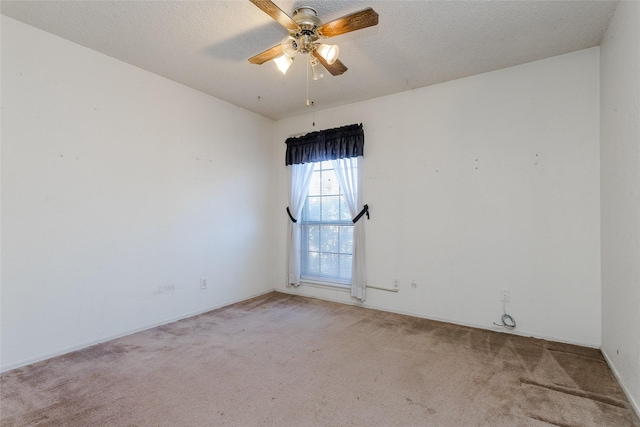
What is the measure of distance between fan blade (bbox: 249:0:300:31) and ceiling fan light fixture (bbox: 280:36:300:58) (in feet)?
0.31

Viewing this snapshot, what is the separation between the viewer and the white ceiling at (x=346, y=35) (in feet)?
6.89

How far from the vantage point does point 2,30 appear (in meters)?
2.19

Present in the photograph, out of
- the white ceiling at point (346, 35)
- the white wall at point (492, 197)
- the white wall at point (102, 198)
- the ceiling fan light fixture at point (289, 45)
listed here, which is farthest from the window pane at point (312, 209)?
the ceiling fan light fixture at point (289, 45)

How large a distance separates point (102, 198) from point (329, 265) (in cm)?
264

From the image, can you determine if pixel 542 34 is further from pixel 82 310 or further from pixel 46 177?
pixel 82 310

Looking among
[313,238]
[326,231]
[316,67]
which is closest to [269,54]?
[316,67]

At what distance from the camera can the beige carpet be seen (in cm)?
170

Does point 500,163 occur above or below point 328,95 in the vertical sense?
below

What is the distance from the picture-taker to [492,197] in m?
3.00

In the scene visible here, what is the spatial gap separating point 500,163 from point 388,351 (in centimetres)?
207

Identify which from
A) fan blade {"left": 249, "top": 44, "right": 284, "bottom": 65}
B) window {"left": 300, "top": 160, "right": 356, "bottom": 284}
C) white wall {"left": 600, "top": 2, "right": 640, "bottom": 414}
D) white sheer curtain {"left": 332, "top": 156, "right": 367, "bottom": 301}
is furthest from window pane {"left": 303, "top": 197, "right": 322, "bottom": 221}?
white wall {"left": 600, "top": 2, "right": 640, "bottom": 414}

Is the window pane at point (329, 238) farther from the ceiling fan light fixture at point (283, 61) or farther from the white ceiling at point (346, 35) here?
the ceiling fan light fixture at point (283, 61)

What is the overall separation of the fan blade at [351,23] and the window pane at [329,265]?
2.74m

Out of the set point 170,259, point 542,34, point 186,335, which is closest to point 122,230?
point 170,259
